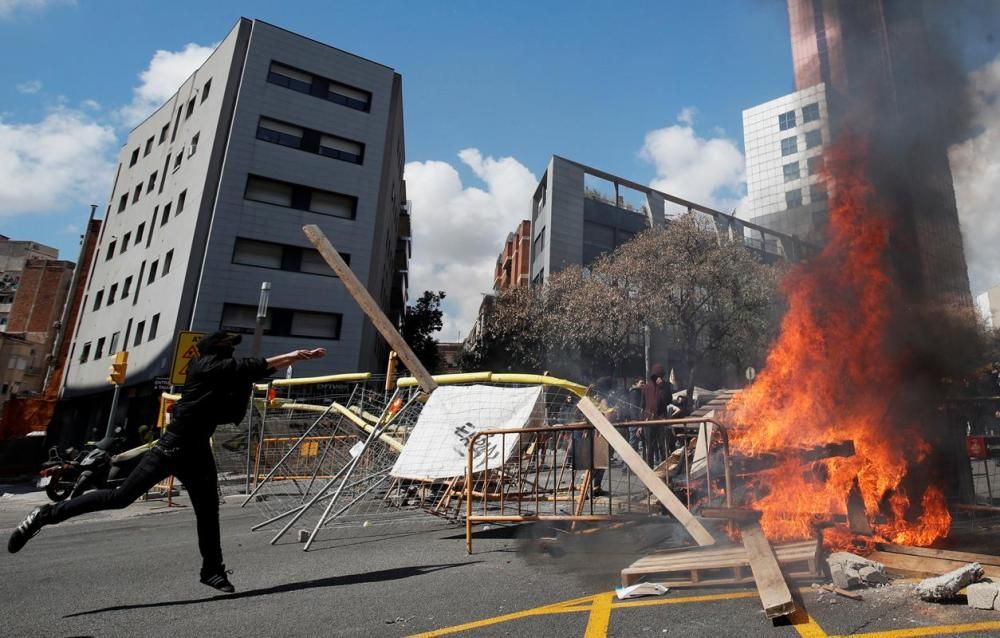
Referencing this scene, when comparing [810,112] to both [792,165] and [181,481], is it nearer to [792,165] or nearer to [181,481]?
[792,165]

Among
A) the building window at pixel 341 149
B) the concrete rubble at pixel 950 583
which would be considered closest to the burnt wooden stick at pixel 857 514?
the concrete rubble at pixel 950 583

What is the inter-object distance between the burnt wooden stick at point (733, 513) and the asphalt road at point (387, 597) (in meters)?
0.54

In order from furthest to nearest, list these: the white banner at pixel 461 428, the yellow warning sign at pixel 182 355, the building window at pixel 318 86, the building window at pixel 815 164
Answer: the building window at pixel 318 86 → the yellow warning sign at pixel 182 355 → the building window at pixel 815 164 → the white banner at pixel 461 428

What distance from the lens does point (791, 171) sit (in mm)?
9281

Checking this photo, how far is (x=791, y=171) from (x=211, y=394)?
9.49 meters

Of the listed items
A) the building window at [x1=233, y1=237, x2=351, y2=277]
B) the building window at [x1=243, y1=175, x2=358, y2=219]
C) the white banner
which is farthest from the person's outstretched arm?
the building window at [x1=243, y1=175, x2=358, y2=219]

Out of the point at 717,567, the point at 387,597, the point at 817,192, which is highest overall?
the point at 817,192

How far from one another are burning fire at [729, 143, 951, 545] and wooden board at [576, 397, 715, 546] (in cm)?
73

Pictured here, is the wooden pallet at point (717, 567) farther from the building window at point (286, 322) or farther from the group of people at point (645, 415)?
the building window at point (286, 322)

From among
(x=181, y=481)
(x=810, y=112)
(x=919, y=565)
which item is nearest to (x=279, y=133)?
(x=810, y=112)

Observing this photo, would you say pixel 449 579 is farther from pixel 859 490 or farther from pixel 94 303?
pixel 94 303

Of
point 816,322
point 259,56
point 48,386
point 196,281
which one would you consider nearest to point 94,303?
point 48,386

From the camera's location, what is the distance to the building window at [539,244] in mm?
34469

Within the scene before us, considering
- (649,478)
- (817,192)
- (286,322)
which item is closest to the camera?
(649,478)
